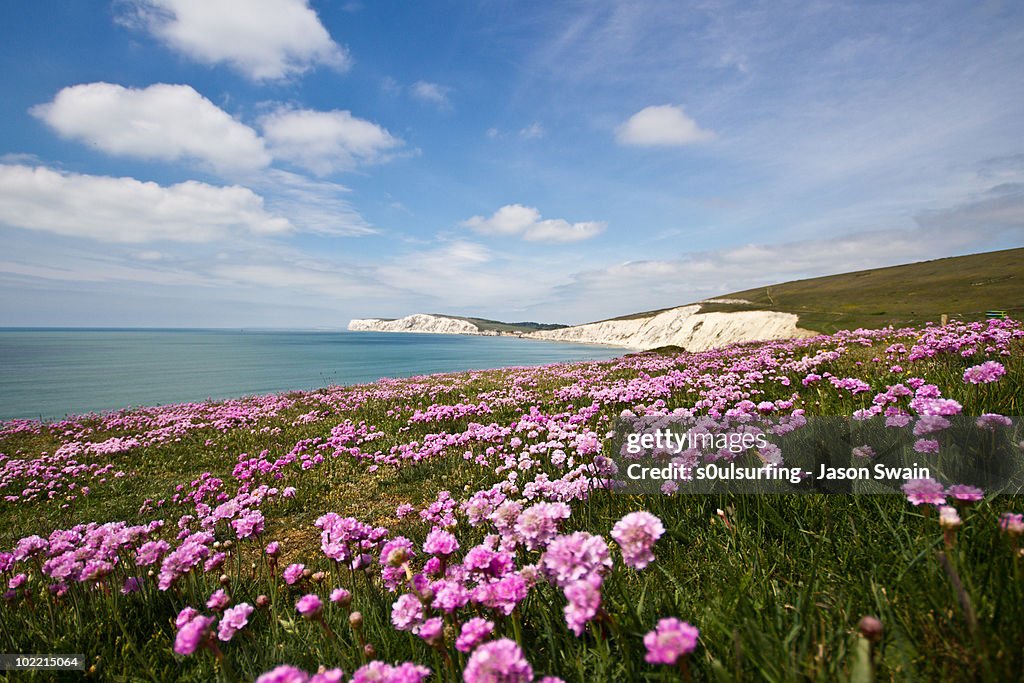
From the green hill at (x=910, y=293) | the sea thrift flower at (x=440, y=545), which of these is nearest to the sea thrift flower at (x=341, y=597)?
the sea thrift flower at (x=440, y=545)

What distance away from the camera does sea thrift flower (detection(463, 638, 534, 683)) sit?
4.75 ft

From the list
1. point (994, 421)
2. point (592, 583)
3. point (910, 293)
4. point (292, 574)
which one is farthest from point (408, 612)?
point (910, 293)

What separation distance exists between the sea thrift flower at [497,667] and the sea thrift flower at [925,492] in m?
2.01

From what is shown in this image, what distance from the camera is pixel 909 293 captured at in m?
84.8

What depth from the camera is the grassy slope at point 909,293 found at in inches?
2338

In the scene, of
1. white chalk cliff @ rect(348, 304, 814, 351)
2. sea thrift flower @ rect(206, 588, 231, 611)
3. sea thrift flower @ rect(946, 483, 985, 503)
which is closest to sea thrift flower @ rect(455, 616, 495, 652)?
sea thrift flower @ rect(206, 588, 231, 611)

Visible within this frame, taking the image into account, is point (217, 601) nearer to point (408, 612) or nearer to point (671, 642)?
point (408, 612)

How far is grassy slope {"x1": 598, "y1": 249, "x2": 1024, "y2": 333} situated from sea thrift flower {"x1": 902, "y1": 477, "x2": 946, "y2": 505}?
55907mm

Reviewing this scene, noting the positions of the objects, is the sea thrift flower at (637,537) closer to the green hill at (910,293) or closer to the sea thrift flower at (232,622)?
the sea thrift flower at (232,622)

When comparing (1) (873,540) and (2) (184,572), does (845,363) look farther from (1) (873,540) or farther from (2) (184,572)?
(2) (184,572)

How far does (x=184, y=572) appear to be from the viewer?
289cm

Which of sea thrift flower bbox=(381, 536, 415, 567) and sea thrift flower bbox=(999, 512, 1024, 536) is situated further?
sea thrift flower bbox=(381, 536, 415, 567)

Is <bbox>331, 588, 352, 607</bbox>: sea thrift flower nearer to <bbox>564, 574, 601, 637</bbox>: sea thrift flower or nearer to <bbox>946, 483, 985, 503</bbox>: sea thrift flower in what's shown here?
<bbox>564, 574, 601, 637</bbox>: sea thrift flower

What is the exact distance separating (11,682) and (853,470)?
6.00m
